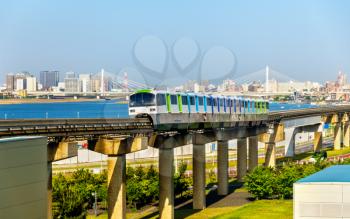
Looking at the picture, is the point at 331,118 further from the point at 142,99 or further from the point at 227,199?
the point at 142,99

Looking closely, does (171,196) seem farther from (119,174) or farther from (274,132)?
(274,132)

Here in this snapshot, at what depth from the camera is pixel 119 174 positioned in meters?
41.4

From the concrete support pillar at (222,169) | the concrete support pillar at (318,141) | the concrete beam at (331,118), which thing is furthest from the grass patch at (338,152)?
the concrete support pillar at (222,169)

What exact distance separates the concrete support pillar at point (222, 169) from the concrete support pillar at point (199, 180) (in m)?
6.52

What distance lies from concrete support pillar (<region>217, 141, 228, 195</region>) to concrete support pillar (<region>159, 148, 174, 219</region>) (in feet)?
48.2

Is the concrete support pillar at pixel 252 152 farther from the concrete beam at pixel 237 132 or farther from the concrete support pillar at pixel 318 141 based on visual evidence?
the concrete support pillar at pixel 318 141

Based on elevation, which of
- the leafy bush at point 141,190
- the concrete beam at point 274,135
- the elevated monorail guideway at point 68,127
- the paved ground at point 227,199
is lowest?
the paved ground at point 227,199

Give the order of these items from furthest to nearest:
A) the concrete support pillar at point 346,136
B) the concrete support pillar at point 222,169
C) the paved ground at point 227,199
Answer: the concrete support pillar at point 346,136
the concrete support pillar at point 222,169
the paved ground at point 227,199

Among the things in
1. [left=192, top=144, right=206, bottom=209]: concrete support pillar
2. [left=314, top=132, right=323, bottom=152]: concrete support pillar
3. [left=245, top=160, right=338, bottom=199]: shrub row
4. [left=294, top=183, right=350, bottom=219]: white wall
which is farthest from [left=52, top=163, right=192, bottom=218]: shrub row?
[left=314, top=132, right=323, bottom=152]: concrete support pillar

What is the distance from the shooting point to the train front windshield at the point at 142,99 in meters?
44.4

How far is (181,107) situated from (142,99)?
5.01 metres

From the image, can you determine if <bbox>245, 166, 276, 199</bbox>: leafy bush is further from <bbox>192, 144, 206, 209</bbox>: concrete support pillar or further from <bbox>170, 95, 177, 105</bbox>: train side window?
<bbox>170, 95, 177, 105</bbox>: train side window

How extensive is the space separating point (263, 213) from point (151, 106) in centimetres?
1261

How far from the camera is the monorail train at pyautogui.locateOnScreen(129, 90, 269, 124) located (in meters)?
44.7
